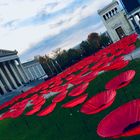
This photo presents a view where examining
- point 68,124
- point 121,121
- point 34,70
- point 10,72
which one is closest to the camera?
point 121,121

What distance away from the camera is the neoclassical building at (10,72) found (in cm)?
6462

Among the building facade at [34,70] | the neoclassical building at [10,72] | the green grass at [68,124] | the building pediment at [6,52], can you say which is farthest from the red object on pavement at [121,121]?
the building facade at [34,70]

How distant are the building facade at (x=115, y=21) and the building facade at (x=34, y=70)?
2988cm

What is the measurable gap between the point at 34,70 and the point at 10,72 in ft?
53.6

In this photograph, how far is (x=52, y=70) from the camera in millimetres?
81062

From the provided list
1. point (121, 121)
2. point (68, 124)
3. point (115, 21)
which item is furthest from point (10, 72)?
point (121, 121)

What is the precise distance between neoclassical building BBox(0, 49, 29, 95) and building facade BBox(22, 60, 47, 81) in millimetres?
7062

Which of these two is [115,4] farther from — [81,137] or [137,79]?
[81,137]

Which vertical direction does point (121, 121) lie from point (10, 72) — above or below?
below

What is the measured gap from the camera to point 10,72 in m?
72.3

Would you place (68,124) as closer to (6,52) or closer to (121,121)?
(121,121)

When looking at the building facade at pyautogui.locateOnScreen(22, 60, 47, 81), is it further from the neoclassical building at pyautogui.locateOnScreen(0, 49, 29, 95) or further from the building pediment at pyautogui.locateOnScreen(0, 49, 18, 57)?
the building pediment at pyautogui.locateOnScreen(0, 49, 18, 57)

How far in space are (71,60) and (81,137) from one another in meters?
65.6

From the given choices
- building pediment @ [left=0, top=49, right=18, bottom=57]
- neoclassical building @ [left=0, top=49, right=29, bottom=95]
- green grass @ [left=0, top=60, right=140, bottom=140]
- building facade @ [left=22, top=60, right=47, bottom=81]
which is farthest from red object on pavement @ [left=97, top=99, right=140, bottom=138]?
building facade @ [left=22, top=60, right=47, bottom=81]
